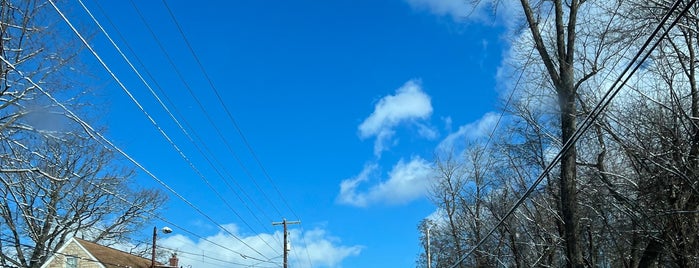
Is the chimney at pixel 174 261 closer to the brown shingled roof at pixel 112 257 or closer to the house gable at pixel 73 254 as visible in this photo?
the brown shingled roof at pixel 112 257

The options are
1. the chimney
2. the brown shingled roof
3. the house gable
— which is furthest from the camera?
the chimney

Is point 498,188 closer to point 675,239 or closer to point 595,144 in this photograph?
point 595,144

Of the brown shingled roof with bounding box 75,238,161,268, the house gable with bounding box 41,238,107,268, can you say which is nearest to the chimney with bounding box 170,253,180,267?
the brown shingled roof with bounding box 75,238,161,268

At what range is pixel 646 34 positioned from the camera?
10.8 m

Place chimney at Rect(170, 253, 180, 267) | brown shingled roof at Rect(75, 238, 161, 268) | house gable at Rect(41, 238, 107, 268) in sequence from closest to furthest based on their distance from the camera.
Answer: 1. house gable at Rect(41, 238, 107, 268)
2. brown shingled roof at Rect(75, 238, 161, 268)
3. chimney at Rect(170, 253, 180, 267)

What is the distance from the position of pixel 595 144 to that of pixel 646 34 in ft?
21.2

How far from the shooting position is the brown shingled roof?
36469mm

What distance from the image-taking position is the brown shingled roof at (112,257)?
36469 mm

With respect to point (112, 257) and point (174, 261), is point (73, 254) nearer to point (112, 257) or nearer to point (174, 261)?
point (112, 257)

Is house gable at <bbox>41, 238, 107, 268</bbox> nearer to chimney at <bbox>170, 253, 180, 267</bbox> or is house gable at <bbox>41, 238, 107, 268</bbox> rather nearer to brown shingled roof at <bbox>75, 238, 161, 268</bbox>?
brown shingled roof at <bbox>75, 238, 161, 268</bbox>

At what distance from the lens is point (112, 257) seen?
38.4 m

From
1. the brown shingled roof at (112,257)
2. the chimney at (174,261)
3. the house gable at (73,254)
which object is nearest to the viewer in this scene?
the house gable at (73,254)

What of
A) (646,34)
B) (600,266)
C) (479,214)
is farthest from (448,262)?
(646,34)

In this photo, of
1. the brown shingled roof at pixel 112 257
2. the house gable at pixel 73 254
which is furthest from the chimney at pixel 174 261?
the house gable at pixel 73 254
